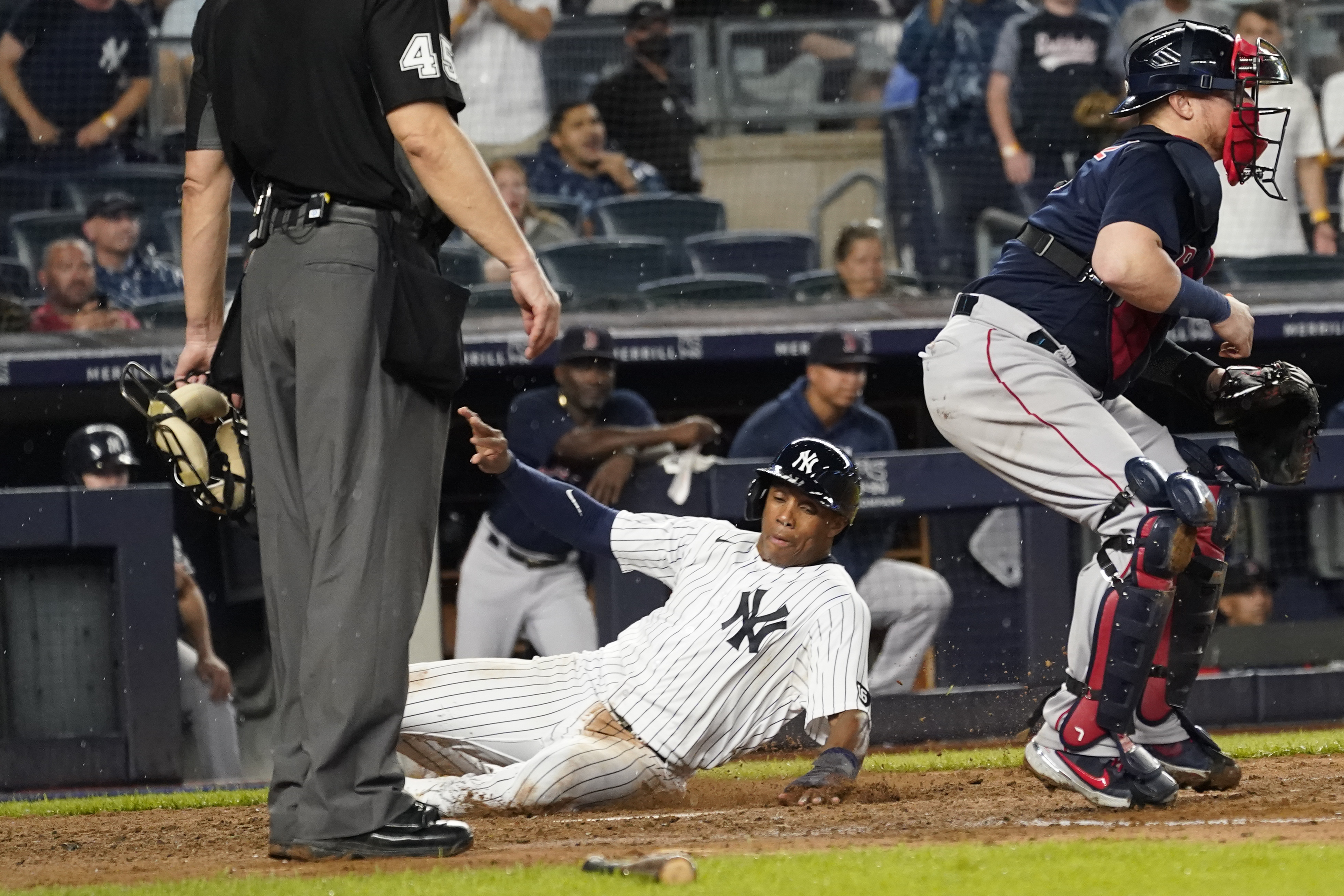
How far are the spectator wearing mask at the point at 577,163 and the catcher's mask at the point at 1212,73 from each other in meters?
5.13

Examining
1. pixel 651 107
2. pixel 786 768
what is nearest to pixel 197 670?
pixel 786 768

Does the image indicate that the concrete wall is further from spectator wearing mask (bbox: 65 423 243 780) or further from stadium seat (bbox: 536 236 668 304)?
spectator wearing mask (bbox: 65 423 243 780)

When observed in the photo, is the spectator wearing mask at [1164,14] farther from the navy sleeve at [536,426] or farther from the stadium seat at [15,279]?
the stadium seat at [15,279]

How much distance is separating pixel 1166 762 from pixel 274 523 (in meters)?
1.97

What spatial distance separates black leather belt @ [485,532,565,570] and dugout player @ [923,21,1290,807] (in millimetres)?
2810

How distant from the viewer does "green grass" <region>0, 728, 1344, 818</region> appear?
4.71m

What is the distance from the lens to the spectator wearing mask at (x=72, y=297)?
7.57 metres

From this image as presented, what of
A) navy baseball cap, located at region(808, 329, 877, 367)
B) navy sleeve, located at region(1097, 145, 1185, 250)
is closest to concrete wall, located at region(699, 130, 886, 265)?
navy baseball cap, located at region(808, 329, 877, 367)

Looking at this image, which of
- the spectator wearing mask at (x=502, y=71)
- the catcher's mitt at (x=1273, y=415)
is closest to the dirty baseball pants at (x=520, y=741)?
the catcher's mitt at (x=1273, y=415)

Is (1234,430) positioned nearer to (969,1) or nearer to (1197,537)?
(1197,537)

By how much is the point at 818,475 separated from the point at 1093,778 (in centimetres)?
96

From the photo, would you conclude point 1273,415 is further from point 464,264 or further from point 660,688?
point 464,264

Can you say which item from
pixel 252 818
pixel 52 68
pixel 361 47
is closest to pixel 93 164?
pixel 52 68

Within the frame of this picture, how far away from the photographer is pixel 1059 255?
3.59 metres
